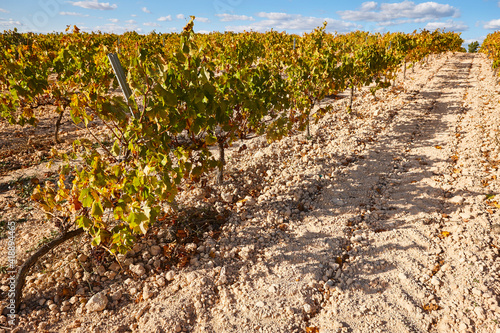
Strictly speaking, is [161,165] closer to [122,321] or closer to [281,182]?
[122,321]

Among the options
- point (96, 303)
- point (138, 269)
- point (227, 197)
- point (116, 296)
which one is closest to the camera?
point (96, 303)

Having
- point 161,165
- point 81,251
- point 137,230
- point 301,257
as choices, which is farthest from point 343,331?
point 81,251

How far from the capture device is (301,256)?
3.83 metres

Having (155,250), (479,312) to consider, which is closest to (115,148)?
(155,250)

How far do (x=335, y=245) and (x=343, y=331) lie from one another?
4.24 feet

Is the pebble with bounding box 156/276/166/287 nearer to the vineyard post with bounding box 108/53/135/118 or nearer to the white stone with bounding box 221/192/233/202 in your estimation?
the white stone with bounding box 221/192/233/202

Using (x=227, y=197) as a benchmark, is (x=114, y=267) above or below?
below

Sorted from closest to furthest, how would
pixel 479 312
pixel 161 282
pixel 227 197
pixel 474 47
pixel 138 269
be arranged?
1. pixel 479 312
2. pixel 161 282
3. pixel 138 269
4. pixel 227 197
5. pixel 474 47

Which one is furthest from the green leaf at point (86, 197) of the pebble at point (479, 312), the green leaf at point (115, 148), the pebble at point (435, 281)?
the pebble at point (479, 312)

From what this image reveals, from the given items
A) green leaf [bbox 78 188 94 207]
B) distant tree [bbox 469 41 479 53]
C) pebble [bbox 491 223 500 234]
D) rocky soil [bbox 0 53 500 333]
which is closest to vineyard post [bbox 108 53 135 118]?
green leaf [bbox 78 188 94 207]

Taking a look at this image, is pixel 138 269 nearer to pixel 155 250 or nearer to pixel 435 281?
pixel 155 250

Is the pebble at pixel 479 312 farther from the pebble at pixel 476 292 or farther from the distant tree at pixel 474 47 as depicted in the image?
the distant tree at pixel 474 47

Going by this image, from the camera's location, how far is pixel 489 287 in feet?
10.6

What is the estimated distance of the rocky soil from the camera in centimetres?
305
